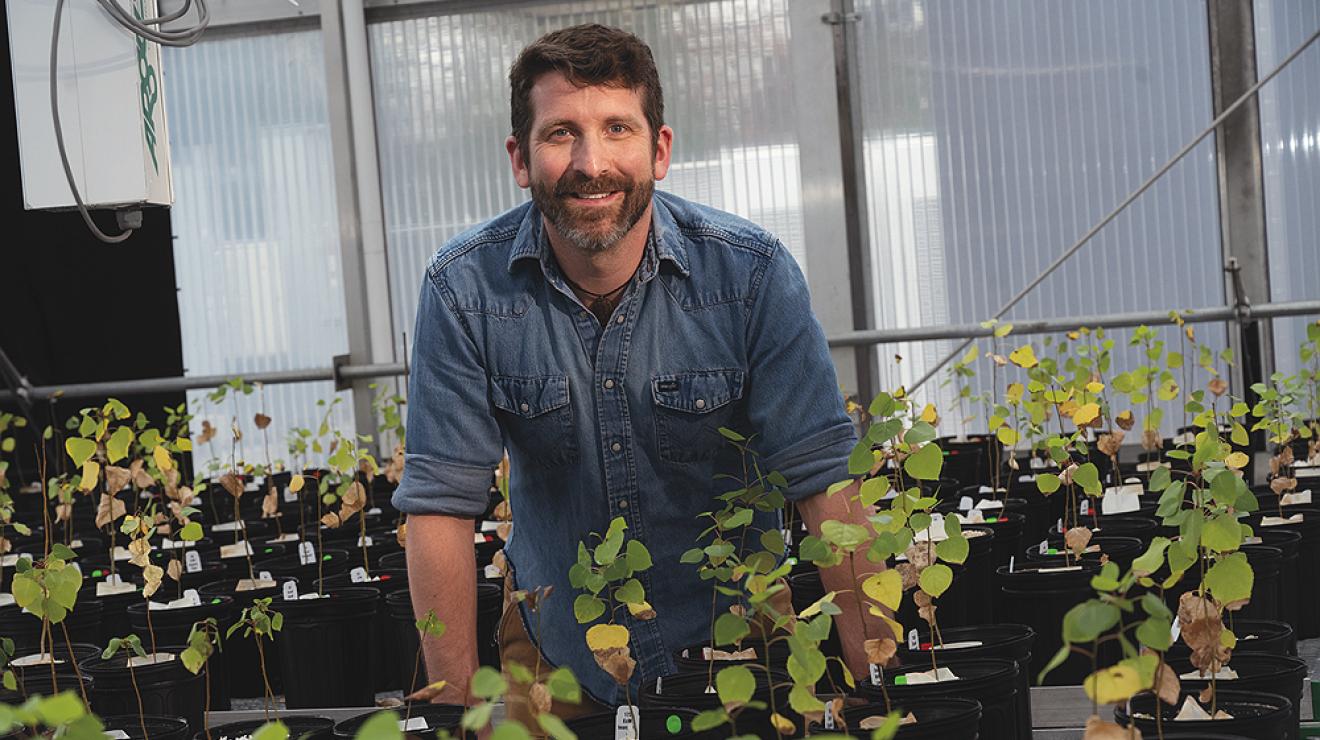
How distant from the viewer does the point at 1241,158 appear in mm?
5078

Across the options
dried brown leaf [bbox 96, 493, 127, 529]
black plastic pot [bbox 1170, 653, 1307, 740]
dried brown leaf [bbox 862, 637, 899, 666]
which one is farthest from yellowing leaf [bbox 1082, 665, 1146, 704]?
dried brown leaf [bbox 96, 493, 127, 529]

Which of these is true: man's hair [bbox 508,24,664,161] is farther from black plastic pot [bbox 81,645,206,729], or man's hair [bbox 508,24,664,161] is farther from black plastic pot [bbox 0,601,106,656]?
black plastic pot [bbox 0,601,106,656]

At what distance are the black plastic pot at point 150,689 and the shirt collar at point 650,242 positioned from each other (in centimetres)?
92

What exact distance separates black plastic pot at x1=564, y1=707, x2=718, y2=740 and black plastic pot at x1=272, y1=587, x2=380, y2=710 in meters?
1.29

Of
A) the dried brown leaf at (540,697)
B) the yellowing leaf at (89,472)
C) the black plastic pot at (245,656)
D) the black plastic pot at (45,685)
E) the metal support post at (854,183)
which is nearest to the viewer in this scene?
the dried brown leaf at (540,697)

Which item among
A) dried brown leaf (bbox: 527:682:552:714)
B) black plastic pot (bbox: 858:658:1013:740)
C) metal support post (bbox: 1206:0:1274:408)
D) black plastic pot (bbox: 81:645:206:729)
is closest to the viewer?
dried brown leaf (bbox: 527:682:552:714)

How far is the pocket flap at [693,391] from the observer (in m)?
1.67

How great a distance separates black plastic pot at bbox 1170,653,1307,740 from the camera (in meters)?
1.45

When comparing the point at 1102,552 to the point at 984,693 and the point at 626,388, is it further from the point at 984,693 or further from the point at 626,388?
the point at 626,388

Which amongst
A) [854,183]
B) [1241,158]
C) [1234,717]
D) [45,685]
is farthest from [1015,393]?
[1241,158]

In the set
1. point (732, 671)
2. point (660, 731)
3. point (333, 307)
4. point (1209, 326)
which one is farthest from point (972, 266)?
point (732, 671)

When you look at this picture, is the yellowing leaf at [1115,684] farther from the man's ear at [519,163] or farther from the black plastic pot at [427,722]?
the man's ear at [519,163]

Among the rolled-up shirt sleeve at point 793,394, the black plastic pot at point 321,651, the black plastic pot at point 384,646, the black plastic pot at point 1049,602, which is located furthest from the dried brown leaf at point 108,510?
the black plastic pot at point 1049,602

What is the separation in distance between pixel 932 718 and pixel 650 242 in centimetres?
65
